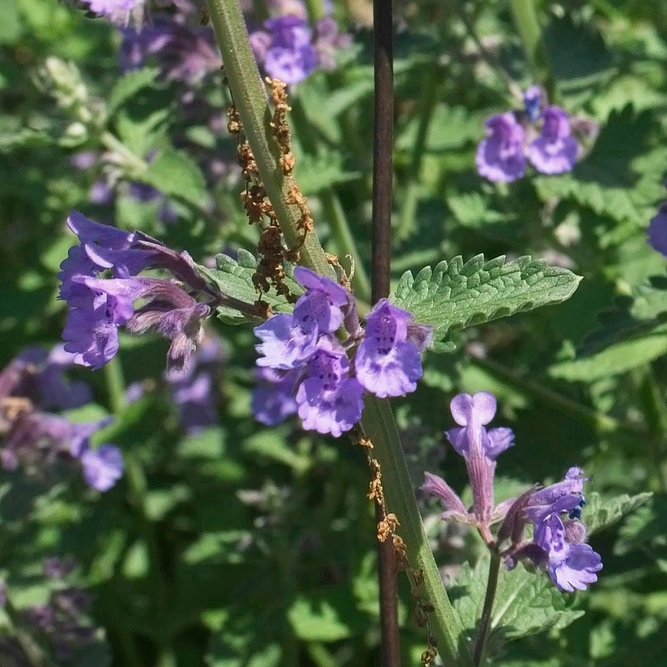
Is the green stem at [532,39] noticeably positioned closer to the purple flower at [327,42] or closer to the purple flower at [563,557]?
the purple flower at [327,42]

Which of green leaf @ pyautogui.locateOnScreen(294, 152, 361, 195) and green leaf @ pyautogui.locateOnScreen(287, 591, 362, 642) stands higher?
green leaf @ pyautogui.locateOnScreen(294, 152, 361, 195)

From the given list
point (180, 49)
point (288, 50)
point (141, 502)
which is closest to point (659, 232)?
point (288, 50)

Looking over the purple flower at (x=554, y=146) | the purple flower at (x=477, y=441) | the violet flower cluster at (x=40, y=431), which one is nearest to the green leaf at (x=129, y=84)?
the violet flower cluster at (x=40, y=431)

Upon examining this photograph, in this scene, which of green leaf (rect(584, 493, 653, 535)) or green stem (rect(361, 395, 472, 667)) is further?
green leaf (rect(584, 493, 653, 535))

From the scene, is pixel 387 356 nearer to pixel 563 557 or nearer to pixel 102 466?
pixel 563 557

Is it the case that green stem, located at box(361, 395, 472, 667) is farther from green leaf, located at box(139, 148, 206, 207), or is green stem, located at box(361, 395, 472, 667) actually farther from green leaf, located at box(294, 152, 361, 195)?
green leaf, located at box(139, 148, 206, 207)

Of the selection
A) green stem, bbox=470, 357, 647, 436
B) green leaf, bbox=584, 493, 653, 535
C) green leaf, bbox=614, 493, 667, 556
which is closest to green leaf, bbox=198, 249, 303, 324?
green leaf, bbox=584, 493, 653, 535
